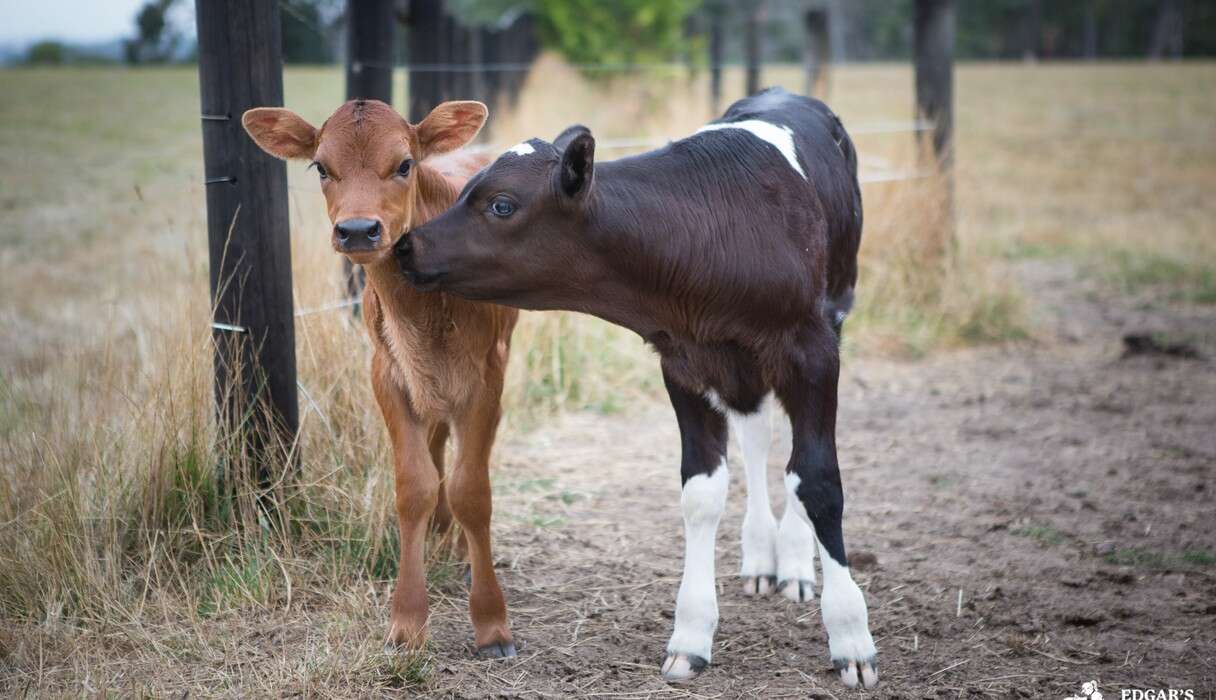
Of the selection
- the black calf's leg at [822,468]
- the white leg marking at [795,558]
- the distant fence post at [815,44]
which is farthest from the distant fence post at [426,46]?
the black calf's leg at [822,468]

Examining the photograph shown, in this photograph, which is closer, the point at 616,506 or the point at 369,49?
the point at 616,506

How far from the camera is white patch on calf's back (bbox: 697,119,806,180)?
3961mm

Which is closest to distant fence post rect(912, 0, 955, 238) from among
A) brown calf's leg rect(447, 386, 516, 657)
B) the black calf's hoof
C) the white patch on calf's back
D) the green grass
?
the green grass

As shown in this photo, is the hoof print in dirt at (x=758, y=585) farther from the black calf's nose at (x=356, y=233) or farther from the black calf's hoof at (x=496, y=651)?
the black calf's nose at (x=356, y=233)

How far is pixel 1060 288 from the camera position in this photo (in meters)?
9.74

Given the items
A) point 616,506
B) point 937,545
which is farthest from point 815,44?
point 937,545

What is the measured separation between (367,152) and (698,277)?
108 centimetres

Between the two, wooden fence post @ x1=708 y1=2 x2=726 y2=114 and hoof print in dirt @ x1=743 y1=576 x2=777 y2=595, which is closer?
hoof print in dirt @ x1=743 y1=576 x2=777 y2=595

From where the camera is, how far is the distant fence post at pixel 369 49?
20.9 ft

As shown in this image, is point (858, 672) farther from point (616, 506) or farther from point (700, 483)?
point (616, 506)

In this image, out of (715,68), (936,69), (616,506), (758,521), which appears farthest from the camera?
(715,68)

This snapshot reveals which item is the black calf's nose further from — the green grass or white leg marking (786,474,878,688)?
the green grass

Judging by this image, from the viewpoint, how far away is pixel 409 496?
3.70 m

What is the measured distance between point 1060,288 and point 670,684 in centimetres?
740
